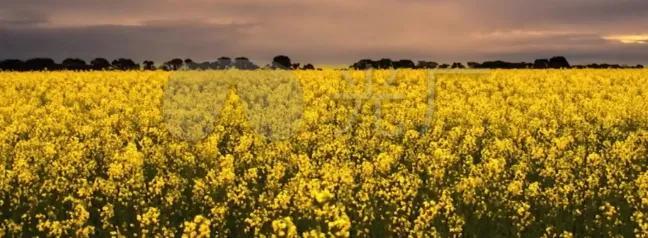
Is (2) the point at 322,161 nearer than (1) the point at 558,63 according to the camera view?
Yes

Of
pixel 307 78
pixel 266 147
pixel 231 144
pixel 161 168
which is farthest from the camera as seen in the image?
pixel 307 78

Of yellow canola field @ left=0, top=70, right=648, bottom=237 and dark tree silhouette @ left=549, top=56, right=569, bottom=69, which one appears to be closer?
yellow canola field @ left=0, top=70, right=648, bottom=237

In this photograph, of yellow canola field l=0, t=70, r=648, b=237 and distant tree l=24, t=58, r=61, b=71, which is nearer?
yellow canola field l=0, t=70, r=648, b=237

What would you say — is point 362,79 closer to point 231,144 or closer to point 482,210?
Answer: point 231,144

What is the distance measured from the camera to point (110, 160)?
44.0 feet

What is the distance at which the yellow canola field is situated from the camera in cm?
896

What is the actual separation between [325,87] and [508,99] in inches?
265

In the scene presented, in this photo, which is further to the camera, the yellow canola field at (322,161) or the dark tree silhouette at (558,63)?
the dark tree silhouette at (558,63)

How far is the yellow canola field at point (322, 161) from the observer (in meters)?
8.96

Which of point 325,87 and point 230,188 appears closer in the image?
point 230,188

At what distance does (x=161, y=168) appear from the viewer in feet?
42.0

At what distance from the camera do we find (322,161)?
12688 mm

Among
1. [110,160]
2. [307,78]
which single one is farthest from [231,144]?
[307,78]

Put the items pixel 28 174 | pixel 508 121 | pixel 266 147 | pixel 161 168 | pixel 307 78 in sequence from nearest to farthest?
pixel 28 174 < pixel 161 168 < pixel 266 147 < pixel 508 121 < pixel 307 78
